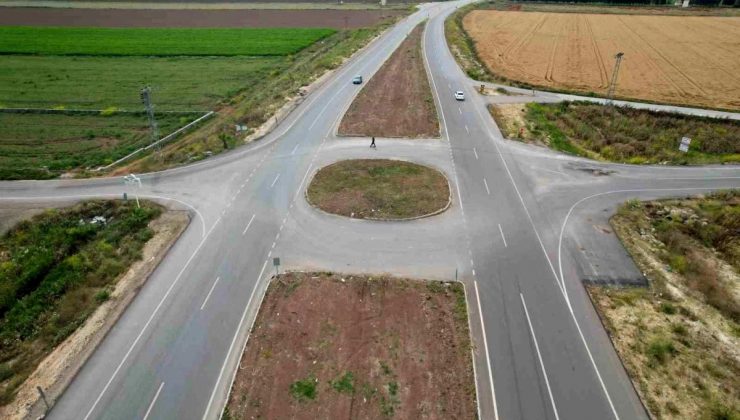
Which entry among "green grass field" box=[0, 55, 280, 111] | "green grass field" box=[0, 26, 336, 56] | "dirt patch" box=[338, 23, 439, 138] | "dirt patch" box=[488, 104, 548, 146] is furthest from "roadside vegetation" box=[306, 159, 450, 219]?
"green grass field" box=[0, 26, 336, 56]

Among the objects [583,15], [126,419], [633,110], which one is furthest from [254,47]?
[583,15]

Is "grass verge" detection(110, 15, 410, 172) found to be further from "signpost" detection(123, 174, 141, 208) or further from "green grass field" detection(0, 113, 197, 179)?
"green grass field" detection(0, 113, 197, 179)

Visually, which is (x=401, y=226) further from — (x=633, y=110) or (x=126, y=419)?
(x=633, y=110)

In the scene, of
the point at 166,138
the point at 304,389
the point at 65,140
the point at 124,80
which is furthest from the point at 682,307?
the point at 124,80

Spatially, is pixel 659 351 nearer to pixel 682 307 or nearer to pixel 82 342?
pixel 682 307

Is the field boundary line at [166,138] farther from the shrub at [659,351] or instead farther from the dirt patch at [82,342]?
the shrub at [659,351]

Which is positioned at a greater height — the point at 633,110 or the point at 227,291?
the point at 633,110

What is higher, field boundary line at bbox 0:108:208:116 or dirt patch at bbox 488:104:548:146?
field boundary line at bbox 0:108:208:116
